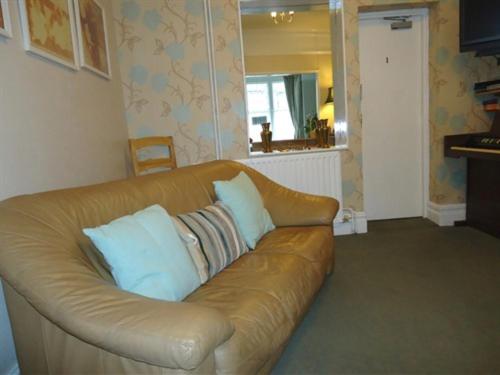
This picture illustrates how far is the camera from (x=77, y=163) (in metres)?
2.08

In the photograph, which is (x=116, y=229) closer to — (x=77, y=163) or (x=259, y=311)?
(x=259, y=311)

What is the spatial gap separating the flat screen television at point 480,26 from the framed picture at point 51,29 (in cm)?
297

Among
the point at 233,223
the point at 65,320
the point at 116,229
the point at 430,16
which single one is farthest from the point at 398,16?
the point at 65,320

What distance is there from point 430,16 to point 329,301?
→ 292 cm

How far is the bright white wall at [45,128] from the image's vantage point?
1471mm

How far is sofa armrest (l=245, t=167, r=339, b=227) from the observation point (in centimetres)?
229

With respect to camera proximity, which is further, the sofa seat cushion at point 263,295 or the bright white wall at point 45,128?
the bright white wall at point 45,128

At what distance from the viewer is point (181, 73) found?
3.13 meters

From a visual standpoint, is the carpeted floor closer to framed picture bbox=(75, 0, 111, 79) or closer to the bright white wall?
the bright white wall

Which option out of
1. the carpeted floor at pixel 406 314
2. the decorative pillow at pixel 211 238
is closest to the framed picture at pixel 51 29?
the decorative pillow at pixel 211 238

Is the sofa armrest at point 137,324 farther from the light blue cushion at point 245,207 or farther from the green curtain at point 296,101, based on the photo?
the green curtain at point 296,101

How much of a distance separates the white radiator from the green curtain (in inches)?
61.3

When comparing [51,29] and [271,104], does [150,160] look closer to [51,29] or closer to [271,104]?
[51,29]

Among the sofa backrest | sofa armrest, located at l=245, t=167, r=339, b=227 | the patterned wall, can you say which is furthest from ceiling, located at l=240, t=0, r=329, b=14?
the sofa backrest
